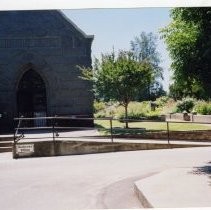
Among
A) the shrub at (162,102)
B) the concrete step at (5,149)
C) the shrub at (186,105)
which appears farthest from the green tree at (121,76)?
the shrub at (162,102)

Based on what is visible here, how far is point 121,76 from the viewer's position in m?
18.6

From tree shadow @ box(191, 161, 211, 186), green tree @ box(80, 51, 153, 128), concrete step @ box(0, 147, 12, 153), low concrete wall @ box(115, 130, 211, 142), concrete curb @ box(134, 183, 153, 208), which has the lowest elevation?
concrete curb @ box(134, 183, 153, 208)

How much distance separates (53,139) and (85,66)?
27.9 feet

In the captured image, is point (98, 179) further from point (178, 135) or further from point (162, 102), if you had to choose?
point (162, 102)

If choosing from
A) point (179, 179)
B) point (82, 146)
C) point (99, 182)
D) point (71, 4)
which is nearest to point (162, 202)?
point (179, 179)

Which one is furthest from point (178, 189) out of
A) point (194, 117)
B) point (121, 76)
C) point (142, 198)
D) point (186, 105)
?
point (186, 105)

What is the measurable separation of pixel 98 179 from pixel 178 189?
99.7 inches

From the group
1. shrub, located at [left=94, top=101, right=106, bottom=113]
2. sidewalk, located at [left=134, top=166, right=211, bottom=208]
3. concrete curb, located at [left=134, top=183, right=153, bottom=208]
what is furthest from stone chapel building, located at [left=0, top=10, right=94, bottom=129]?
shrub, located at [left=94, top=101, right=106, bottom=113]

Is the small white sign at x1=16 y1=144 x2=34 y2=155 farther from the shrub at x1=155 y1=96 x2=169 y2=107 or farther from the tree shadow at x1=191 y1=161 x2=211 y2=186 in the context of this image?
the shrub at x1=155 y1=96 x2=169 y2=107

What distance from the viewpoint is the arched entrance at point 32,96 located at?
22141 millimetres

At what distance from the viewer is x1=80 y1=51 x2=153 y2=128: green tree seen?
18766 millimetres

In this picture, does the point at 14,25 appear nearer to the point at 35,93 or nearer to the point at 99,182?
the point at 35,93

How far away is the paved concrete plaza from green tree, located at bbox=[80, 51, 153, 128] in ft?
20.2

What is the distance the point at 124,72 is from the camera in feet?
61.6
